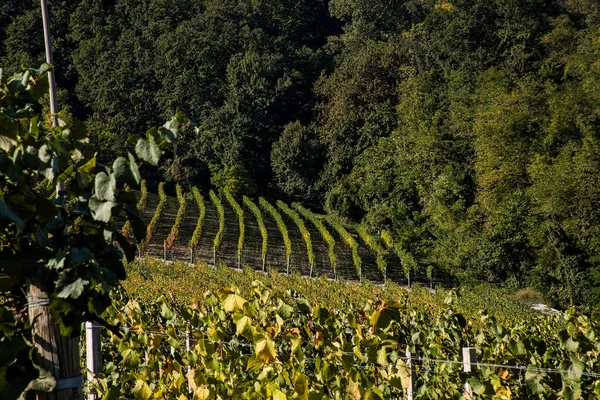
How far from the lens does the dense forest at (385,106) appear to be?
2766cm

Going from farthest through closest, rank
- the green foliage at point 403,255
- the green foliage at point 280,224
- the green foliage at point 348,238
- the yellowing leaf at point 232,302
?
the green foliage at point 403,255
the green foliage at point 280,224
the green foliage at point 348,238
the yellowing leaf at point 232,302

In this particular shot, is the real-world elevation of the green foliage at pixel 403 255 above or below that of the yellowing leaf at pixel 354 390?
below

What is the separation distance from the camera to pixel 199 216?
32031 millimetres

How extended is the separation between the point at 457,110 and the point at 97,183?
30.9 metres

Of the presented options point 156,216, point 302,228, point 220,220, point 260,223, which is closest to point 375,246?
point 302,228

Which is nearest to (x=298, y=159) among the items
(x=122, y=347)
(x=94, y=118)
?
(x=94, y=118)

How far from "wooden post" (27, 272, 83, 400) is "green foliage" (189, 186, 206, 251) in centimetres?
2353

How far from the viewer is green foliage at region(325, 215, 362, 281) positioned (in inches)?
1021

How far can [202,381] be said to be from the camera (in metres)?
3.48

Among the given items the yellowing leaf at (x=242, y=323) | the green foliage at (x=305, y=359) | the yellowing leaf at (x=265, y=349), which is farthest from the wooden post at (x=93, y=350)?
the yellowing leaf at (x=265, y=349)

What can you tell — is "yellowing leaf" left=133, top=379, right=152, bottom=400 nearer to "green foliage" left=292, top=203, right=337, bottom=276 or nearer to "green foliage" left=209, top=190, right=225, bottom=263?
"green foliage" left=292, top=203, right=337, bottom=276

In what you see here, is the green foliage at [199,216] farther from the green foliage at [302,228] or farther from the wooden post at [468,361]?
the wooden post at [468,361]

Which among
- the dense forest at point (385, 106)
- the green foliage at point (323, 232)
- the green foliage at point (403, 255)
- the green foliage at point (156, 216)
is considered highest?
the dense forest at point (385, 106)

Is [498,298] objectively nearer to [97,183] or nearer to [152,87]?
[97,183]
